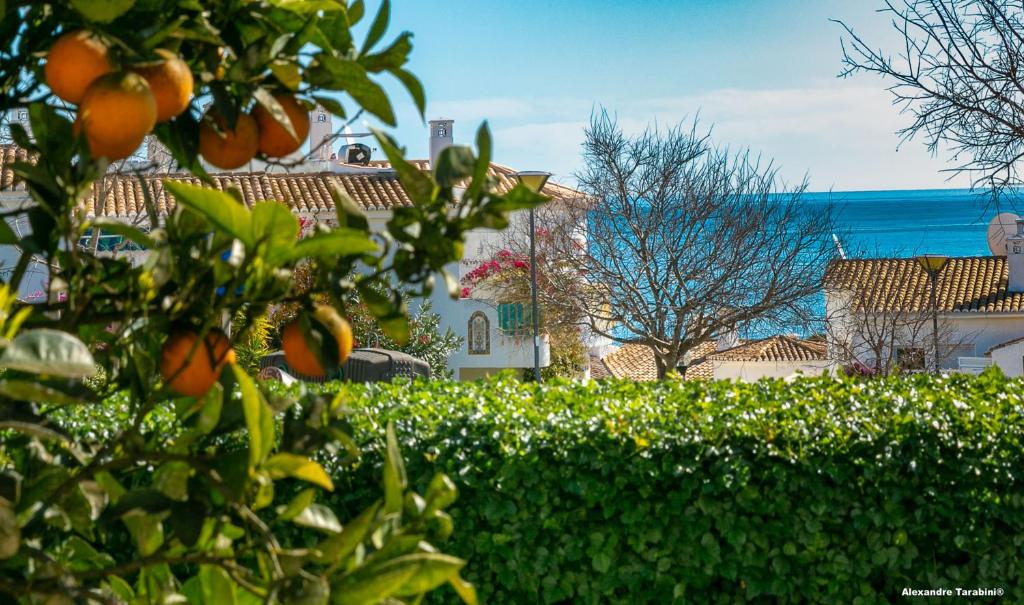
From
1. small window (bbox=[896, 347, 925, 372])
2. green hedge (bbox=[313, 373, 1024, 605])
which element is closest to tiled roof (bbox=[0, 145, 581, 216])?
small window (bbox=[896, 347, 925, 372])

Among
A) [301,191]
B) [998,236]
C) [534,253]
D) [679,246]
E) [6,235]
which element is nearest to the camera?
[6,235]

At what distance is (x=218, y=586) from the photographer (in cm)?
114

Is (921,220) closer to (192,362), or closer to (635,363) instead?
(635,363)

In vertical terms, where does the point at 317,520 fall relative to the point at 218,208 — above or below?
below

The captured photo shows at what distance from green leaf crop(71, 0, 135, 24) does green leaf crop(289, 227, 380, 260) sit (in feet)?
0.89

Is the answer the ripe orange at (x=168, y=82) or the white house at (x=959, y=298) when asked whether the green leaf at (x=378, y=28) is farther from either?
the white house at (x=959, y=298)

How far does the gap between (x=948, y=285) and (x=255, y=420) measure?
39.6 meters

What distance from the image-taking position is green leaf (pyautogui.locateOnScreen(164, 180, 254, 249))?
101cm

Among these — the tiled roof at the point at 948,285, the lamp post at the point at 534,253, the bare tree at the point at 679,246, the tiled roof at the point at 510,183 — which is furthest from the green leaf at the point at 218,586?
the tiled roof at the point at 948,285

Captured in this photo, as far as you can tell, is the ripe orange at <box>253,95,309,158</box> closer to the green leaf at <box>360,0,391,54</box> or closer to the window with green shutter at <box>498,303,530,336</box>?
the green leaf at <box>360,0,391,54</box>

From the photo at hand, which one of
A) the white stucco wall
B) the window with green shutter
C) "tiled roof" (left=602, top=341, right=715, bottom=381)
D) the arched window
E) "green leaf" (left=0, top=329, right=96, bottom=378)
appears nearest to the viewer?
"green leaf" (left=0, top=329, right=96, bottom=378)

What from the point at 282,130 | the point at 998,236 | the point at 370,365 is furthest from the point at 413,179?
the point at 998,236

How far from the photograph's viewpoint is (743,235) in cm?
2667

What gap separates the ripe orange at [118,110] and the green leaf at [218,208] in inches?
2.3
